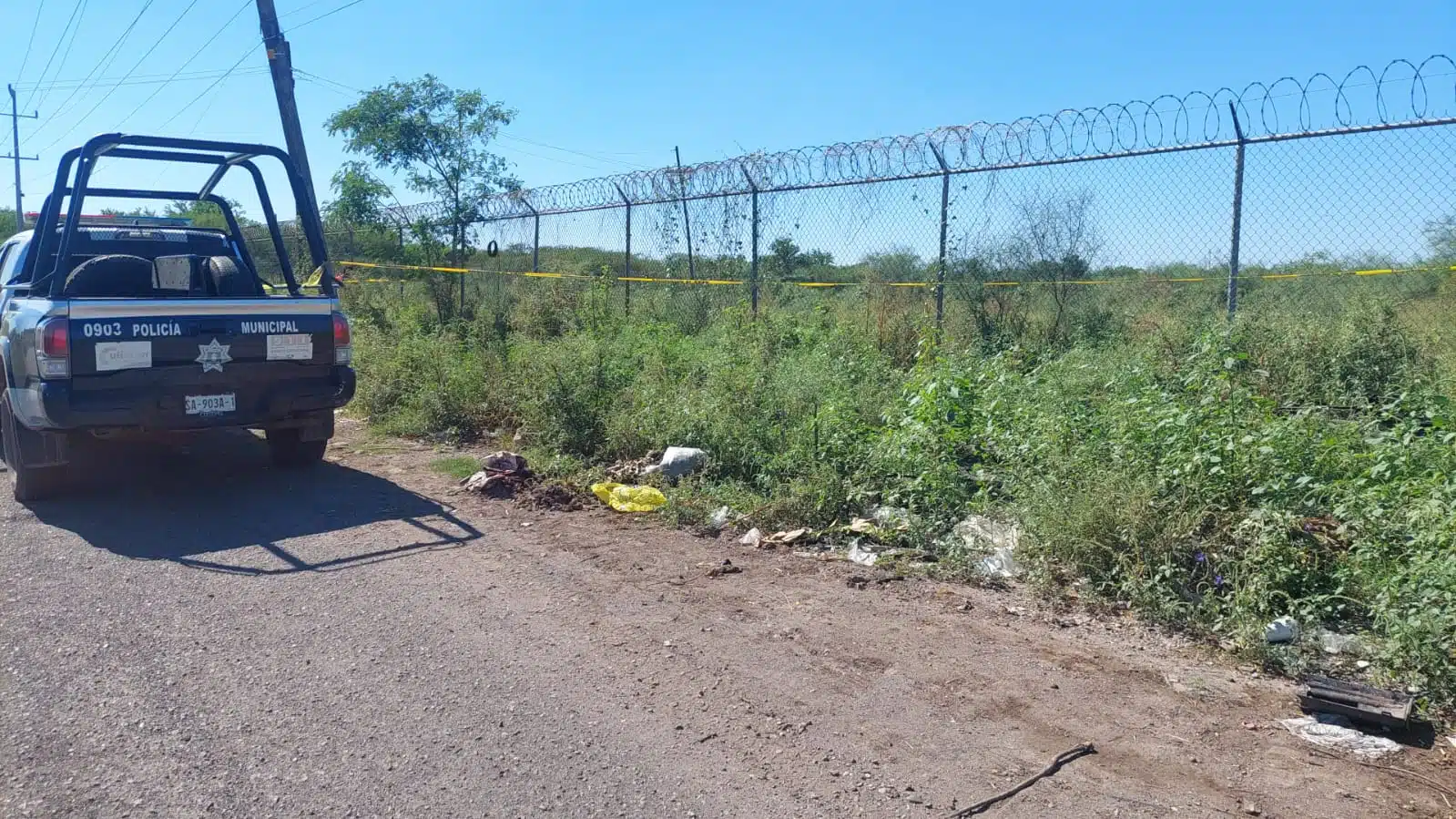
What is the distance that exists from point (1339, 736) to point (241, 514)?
20.0 feet

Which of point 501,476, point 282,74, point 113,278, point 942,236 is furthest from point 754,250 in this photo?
point 282,74

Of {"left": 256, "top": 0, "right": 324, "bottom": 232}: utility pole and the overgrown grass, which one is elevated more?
{"left": 256, "top": 0, "right": 324, "bottom": 232}: utility pole

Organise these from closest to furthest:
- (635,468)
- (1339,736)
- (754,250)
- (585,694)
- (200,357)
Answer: (1339,736), (585,694), (200,357), (635,468), (754,250)

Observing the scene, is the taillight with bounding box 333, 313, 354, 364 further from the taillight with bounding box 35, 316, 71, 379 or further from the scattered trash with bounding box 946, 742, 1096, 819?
the scattered trash with bounding box 946, 742, 1096, 819

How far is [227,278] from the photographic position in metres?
7.88

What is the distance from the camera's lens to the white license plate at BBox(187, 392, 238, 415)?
6.56 m

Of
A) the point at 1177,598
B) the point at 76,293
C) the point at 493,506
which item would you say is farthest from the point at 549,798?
the point at 76,293

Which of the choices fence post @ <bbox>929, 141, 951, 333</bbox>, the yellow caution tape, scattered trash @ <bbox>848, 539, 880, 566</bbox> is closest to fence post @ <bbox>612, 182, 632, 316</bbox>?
the yellow caution tape

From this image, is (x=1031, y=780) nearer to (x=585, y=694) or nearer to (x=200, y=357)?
(x=585, y=694)

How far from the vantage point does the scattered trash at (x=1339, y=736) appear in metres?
3.42

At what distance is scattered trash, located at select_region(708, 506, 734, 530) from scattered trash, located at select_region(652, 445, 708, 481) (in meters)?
0.76

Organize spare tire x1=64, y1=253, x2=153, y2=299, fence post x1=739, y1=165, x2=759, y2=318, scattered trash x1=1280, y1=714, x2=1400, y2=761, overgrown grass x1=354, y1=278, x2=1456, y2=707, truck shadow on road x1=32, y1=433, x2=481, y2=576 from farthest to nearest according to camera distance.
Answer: fence post x1=739, y1=165, x2=759, y2=318, spare tire x1=64, y1=253, x2=153, y2=299, truck shadow on road x1=32, y1=433, x2=481, y2=576, overgrown grass x1=354, y1=278, x2=1456, y2=707, scattered trash x1=1280, y1=714, x2=1400, y2=761

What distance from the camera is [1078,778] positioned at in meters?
3.25

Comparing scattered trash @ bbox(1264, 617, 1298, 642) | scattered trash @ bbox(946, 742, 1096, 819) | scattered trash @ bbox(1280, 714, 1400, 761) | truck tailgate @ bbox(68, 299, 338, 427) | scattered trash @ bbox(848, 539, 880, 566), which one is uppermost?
truck tailgate @ bbox(68, 299, 338, 427)
